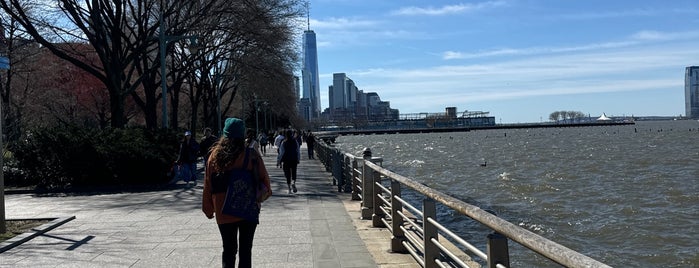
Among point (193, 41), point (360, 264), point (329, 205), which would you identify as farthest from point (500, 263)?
point (193, 41)

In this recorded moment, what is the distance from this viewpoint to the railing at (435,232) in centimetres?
315

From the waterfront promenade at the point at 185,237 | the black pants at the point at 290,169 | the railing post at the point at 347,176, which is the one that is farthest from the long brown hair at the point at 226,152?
the black pants at the point at 290,169

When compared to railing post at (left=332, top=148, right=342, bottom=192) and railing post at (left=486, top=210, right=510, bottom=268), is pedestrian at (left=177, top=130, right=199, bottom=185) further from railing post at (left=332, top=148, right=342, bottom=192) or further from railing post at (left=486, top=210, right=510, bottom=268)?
railing post at (left=486, top=210, right=510, bottom=268)

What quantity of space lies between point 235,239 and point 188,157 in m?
11.4

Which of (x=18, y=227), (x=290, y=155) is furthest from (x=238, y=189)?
(x=290, y=155)

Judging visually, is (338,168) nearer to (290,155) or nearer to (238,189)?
(290,155)

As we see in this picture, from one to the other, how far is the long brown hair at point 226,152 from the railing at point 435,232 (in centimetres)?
174

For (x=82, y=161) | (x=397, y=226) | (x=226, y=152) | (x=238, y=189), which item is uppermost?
(x=226, y=152)

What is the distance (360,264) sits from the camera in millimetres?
6641

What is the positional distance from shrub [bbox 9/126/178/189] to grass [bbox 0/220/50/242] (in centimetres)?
658

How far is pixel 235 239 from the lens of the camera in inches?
206

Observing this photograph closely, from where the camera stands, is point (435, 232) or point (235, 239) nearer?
point (235, 239)

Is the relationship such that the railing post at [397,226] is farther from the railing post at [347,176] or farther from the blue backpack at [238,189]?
the railing post at [347,176]

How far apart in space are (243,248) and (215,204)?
1.53 ft
